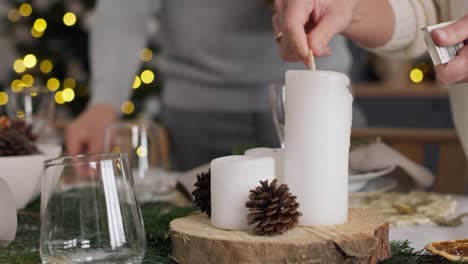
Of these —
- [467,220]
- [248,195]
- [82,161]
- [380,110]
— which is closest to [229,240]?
[248,195]

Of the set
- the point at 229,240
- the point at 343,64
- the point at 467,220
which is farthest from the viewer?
the point at 343,64

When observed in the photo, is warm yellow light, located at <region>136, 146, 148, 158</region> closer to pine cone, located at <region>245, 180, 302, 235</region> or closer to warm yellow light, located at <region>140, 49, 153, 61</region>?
pine cone, located at <region>245, 180, 302, 235</region>

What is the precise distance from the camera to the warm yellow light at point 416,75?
3873 millimetres

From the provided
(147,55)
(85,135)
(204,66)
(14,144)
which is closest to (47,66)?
(147,55)

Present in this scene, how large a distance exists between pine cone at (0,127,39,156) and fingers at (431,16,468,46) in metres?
0.55

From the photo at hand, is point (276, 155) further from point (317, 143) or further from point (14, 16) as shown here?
point (14, 16)

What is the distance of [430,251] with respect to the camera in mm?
692

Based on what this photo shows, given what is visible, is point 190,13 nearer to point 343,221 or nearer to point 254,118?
point 254,118

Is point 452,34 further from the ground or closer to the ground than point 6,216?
further from the ground

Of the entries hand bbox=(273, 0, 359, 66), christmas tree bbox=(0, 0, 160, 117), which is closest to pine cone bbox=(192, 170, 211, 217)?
hand bbox=(273, 0, 359, 66)

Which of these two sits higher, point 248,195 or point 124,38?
point 124,38

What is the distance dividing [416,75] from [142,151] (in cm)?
299

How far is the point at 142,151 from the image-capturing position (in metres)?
1.14

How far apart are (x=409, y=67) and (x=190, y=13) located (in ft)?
7.63
